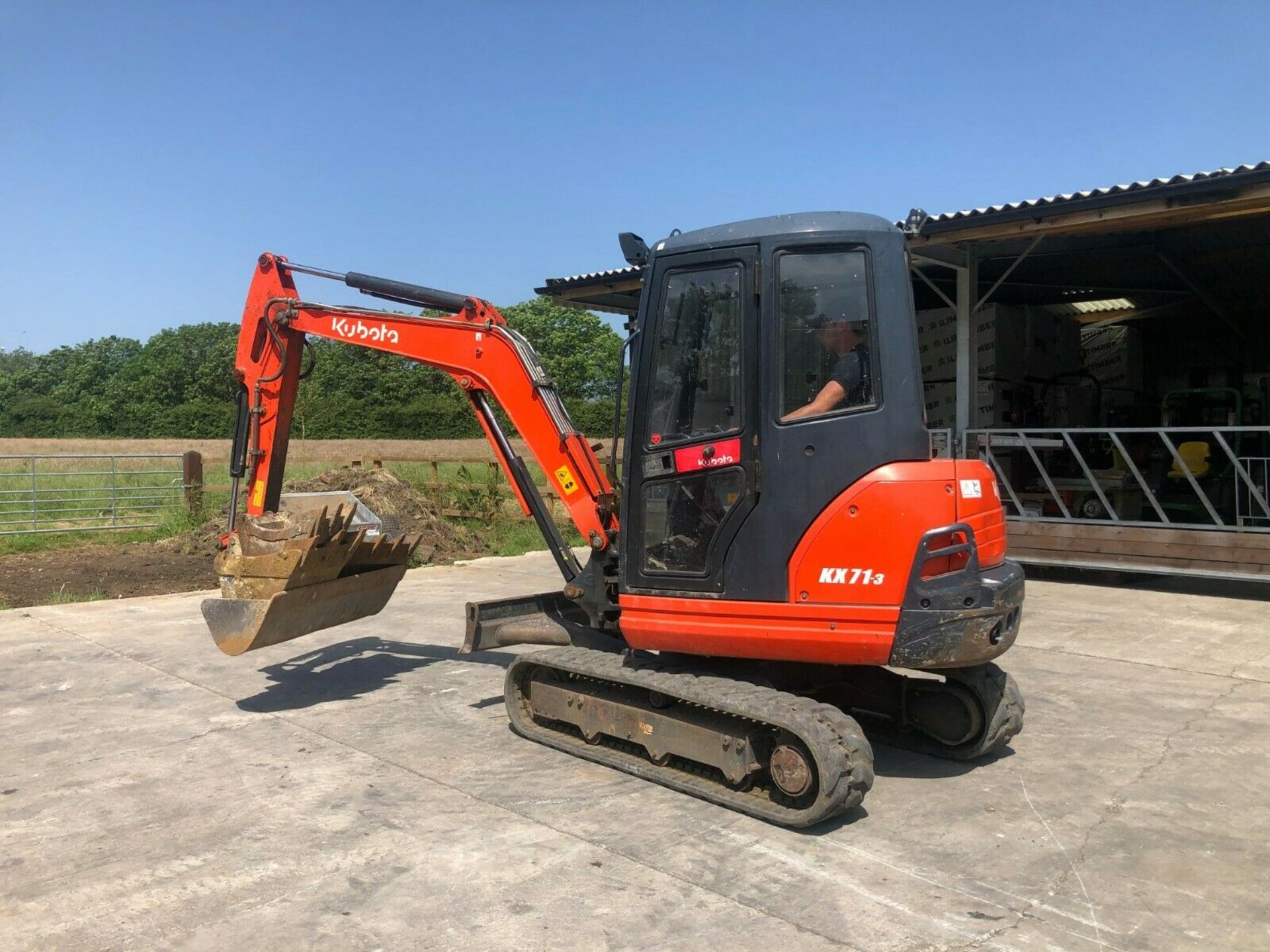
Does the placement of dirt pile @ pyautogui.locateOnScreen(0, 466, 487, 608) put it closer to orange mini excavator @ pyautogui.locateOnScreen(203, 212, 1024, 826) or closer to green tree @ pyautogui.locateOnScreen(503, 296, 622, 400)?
orange mini excavator @ pyautogui.locateOnScreen(203, 212, 1024, 826)

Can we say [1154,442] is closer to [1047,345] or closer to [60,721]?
[1047,345]

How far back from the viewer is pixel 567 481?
18.7ft

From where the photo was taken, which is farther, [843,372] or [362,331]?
[362,331]

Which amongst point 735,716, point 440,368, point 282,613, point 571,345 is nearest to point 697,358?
point 735,716

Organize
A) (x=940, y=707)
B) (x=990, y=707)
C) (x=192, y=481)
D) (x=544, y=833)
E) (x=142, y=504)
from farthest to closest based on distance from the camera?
(x=142, y=504) < (x=192, y=481) < (x=940, y=707) < (x=990, y=707) < (x=544, y=833)

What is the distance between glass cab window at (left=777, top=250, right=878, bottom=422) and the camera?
4480mm

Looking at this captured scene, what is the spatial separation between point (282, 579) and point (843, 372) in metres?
3.46

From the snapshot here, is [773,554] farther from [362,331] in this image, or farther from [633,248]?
[362,331]

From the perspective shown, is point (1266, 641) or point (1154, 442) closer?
point (1266, 641)

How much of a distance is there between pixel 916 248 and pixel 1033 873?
8979 mm

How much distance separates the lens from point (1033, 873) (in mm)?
3887

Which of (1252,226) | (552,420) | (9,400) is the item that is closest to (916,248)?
(1252,226)

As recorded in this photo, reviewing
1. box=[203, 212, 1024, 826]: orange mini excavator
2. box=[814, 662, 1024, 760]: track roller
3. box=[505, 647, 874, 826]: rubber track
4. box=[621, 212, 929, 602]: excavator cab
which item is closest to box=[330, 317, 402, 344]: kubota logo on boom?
box=[203, 212, 1024, 826]: orange mini excavator

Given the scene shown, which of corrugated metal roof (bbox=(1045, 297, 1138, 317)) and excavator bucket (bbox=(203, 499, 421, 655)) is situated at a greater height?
corrugated metal roof (bbox=(1045, 297, 1138, 317))
